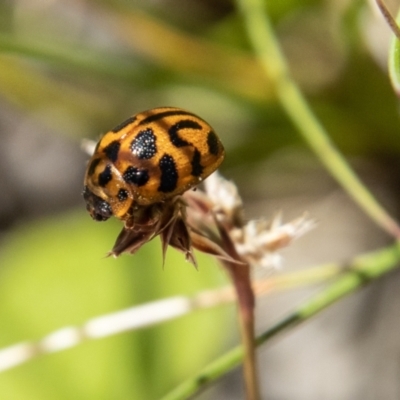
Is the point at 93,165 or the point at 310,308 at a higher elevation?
the point at 93,165

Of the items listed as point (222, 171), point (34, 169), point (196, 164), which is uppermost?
point (196, 164)

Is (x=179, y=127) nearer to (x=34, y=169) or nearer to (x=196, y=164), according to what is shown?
(x=196, y=164)

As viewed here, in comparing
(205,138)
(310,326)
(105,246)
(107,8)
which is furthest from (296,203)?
(205,138)

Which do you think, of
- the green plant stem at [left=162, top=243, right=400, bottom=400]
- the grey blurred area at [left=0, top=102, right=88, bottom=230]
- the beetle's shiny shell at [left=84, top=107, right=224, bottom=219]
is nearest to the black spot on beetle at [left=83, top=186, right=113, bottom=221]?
the beetle's shiny shell at [left=84, top=107, right=224, bottom=219]

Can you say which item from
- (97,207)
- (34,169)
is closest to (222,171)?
(34,169)

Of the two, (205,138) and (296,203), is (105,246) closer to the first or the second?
(296,203)

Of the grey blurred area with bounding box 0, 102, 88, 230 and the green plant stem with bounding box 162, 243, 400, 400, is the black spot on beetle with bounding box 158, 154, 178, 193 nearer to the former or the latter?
the green plant stem with bounding box 162, 243, 400, 400
